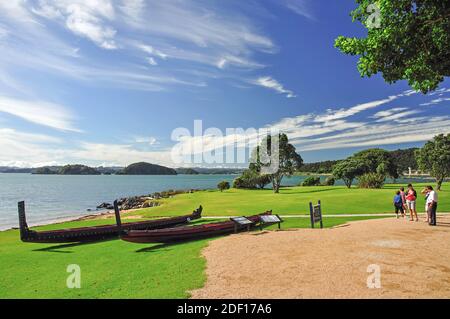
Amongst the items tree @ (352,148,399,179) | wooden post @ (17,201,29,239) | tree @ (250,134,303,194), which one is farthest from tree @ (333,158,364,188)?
wooden post @ (17,201,29,239)

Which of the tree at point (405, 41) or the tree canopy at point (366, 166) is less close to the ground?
the tree at point (405, 41)

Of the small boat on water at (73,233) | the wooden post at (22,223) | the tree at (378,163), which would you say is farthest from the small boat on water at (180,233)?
the tree at (378,163)

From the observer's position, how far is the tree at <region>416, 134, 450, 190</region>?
59.4m

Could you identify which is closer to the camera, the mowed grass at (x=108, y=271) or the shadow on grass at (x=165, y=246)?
the mowed grass at (x=108, y=271)

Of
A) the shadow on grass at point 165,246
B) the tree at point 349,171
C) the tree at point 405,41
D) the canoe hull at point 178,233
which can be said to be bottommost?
the shadow on grass at point 165,246

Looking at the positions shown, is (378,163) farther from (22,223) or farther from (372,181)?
(22,223)

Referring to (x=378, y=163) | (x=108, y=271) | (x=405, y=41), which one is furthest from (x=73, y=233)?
(x=378, y=163)

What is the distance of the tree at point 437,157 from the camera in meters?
59.4

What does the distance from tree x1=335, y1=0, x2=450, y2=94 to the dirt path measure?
26.6 feet

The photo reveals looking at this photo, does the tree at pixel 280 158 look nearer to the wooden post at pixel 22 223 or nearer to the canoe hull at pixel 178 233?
the canoe hull at pixel 178 233

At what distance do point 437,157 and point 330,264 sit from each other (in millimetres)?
59960

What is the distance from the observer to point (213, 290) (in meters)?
10.4

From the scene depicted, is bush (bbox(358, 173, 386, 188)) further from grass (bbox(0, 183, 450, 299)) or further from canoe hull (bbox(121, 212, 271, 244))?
canoe hull (bbox(121, 212, 271, 244))

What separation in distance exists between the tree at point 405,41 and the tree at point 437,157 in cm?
5279
